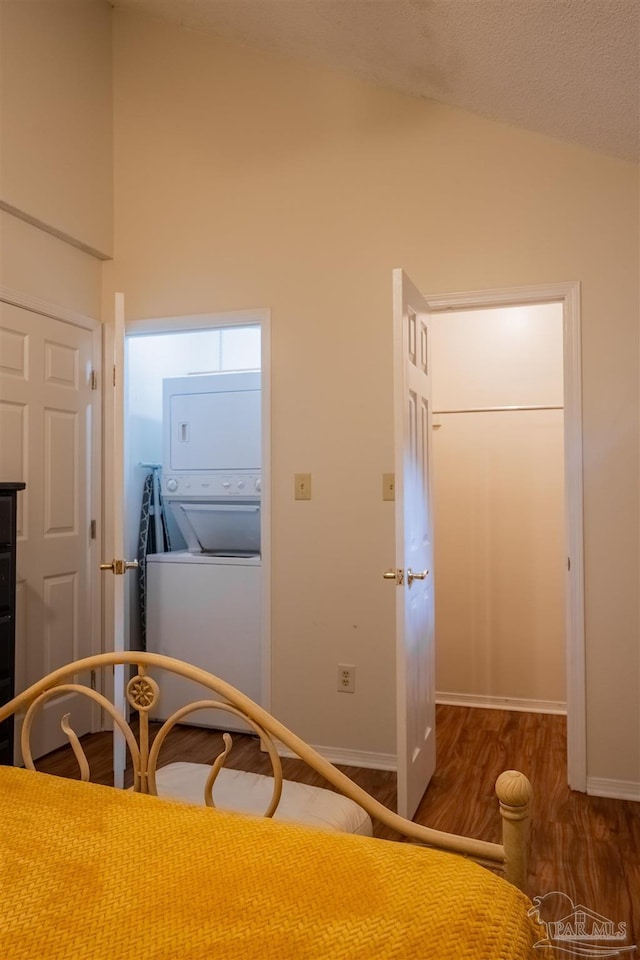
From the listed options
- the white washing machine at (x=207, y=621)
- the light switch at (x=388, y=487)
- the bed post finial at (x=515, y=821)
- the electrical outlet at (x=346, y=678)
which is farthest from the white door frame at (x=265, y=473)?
the bed post finial at (x=515, y=821)

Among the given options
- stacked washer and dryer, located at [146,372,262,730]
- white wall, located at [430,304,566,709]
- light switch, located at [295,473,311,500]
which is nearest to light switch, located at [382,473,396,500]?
light switch, located at [295,473,311,500]

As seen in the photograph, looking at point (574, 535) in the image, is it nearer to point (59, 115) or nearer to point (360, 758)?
point (360, 758)

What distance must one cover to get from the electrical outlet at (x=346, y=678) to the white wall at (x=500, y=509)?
1.07 metres

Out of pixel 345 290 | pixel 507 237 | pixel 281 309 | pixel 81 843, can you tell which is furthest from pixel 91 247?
pixel 81 843

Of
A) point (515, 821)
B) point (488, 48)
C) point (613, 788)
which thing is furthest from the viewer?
point (613, 788)

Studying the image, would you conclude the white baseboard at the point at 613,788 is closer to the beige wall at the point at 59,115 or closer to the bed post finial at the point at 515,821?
the bed post finial at the point at 515,821

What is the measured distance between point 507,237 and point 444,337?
120 centimetres

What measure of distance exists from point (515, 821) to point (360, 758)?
7.01 feet

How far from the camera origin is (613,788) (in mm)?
2674

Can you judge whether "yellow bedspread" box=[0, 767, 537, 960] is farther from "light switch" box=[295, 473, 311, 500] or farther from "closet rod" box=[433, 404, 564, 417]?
"closet rod" box=[433, 404, 564, 417]

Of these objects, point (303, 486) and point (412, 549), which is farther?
point (303, 486)

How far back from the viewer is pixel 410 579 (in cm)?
236

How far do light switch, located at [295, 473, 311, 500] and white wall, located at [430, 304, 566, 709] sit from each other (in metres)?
1.16

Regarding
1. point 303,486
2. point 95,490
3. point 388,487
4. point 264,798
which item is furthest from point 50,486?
point 264,798
